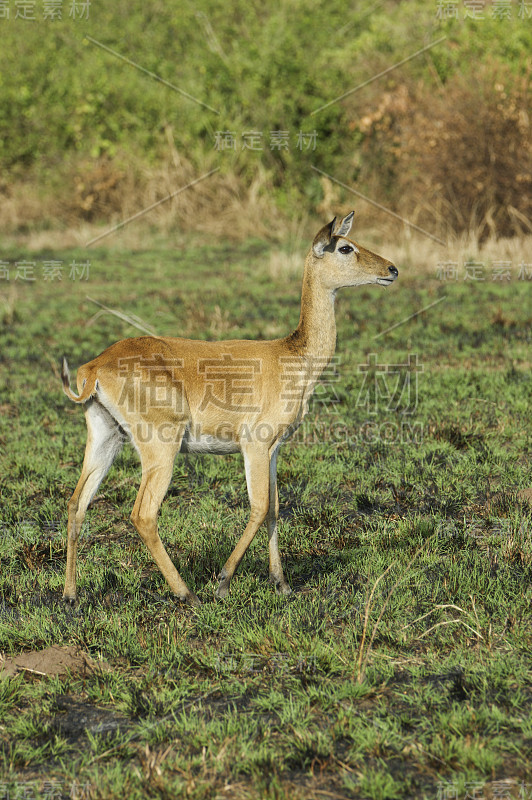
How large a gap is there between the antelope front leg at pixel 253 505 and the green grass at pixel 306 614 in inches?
5.6

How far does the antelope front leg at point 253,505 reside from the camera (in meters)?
5.04

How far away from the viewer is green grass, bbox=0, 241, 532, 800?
12.0ft

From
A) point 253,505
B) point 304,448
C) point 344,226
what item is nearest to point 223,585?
point 253,505

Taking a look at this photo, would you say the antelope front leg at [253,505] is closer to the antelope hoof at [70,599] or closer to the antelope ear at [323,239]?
the antelope hoof at [70,599]

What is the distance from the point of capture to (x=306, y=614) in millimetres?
4777

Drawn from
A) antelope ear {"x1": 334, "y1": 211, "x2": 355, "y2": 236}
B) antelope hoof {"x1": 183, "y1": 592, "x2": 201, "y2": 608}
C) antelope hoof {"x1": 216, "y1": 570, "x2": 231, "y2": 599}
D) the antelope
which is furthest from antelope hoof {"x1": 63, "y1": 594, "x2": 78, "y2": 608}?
antelope ear {"x1": 334, "y1": 211, "x2": 355, "y2": 236}

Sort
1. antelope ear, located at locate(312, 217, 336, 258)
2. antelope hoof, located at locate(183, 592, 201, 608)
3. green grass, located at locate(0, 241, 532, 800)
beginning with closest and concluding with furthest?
green grass, located at locate(0, 241, 532, 800)
antelope hoof, located at locate(183, 592, 201, 608)
antelope ear, located at locate(312, 217, 336, 258)

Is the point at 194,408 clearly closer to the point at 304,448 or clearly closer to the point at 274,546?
the point at 274,546

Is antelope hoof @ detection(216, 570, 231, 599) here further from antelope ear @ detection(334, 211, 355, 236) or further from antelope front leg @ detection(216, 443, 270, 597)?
antelope ear @ detection(334, 211, 355, 236)

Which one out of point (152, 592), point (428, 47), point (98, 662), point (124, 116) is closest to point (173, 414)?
point (152, 592)

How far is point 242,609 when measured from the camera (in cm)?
493

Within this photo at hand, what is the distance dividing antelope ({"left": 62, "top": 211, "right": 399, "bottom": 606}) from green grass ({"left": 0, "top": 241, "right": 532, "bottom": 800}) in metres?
0.38

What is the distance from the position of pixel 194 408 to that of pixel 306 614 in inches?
50.6

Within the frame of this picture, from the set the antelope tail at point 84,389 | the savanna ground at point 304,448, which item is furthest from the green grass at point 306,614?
the antelope tail at point 84,389
